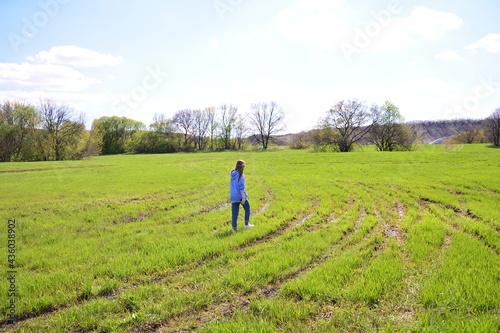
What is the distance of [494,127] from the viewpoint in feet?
214

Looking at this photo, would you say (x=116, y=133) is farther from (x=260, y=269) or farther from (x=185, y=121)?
(x=260, y=269)

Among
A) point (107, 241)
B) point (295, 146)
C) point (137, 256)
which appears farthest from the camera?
point (295, 146)

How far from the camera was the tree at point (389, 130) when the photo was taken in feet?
185

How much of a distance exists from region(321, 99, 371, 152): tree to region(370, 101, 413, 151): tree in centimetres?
193

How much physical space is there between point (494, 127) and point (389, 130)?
32.6 metres

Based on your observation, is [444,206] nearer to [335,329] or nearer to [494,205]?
[494,205]

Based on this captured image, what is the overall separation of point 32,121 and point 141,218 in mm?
60988

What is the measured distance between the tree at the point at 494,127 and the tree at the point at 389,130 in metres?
27.5

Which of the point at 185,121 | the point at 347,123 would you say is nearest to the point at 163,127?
the point at 185,121

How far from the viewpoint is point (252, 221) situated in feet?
31.1

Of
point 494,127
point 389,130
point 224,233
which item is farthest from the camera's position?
point 494,127

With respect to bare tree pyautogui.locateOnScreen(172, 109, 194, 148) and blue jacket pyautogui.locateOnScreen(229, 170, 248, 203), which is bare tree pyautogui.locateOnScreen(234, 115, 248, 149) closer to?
bare tree pyautogui.locateOnScreen(172, 109, 194, 148)

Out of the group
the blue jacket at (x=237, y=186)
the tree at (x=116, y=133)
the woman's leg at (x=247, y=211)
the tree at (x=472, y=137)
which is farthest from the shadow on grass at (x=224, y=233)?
the tree at (x=472, y=137)

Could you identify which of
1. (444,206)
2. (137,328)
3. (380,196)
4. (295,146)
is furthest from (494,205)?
(295,146)
